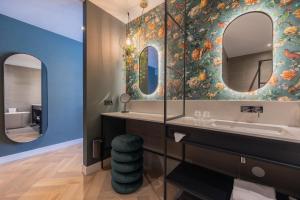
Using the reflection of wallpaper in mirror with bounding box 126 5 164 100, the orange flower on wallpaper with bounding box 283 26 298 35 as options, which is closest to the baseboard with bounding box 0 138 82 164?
the reflection of wallpaper in mirror with bounding box 126 5 164 100

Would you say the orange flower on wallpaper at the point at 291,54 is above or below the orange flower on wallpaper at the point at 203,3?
below

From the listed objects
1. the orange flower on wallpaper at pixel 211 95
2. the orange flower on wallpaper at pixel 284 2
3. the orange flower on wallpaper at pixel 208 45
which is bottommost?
the orange flower on wallpaper at pixel 211 95

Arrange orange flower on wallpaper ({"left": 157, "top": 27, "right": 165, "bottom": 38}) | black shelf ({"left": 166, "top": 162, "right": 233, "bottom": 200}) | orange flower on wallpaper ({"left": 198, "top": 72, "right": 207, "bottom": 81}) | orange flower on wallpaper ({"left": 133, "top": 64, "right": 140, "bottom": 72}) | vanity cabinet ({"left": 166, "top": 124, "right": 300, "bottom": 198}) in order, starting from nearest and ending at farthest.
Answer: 1. vanity cabinet ({"left": 166, "top": 124, "right": 300, "bottom": 198})
2. black shelf ({"left": 166, "top": 162, "right": 233, "bottom": 200})
3. orange flower on wallpaper ({"left": 198, "top": 72, "right": 207, "bottom": 81})
4. orange flower on wallpaper ({"left": 157, "top": 27, "right": 165, "bottom": 38})
5. orange flower on wallpaper ({"left": 133, "top": 64, "right": 140, "bottom": 72})

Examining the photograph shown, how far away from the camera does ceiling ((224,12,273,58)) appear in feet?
4.59

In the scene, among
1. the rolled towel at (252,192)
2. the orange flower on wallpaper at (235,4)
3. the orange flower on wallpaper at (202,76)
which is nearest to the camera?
the rolled towel at (252,192)

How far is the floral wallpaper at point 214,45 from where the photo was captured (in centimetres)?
128

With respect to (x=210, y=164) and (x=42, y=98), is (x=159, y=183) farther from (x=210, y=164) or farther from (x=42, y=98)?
(x=42, y=98)

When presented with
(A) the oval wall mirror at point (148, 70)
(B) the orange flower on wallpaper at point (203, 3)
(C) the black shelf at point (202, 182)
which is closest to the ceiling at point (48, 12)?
(A) the oval wall mirror at point (148, 70)

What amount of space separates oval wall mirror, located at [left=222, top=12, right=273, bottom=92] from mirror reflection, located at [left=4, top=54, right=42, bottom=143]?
340 centimetres

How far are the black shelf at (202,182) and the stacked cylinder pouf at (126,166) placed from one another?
49cm

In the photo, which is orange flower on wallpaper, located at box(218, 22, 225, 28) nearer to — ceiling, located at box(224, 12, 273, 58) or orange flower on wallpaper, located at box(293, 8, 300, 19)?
ceiling, located at box(224, 12, 273, 58)

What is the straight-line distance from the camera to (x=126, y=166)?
172 centimetres

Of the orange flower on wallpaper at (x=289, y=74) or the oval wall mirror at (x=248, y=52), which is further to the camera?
the oval wall mirror at (x=248, y=52)

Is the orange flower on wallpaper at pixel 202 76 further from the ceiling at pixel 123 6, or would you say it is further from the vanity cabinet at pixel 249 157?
the ceiling at pixel 123 6
